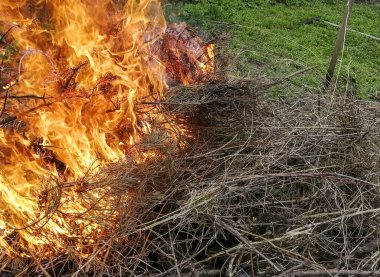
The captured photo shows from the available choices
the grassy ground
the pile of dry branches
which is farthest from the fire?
the grassy ground

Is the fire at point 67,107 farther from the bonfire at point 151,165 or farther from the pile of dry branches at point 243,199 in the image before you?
the pile of dry branches at point 243,199

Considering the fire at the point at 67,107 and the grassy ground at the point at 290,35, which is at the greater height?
the fire at the point at 67,107

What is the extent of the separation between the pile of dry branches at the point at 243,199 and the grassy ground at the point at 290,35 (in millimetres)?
1497

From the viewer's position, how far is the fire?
2.74 metres

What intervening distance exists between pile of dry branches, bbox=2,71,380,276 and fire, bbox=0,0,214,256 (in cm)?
16

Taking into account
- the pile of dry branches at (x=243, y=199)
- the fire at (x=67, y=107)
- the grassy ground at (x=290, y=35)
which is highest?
the fire at (x=67, y=107)

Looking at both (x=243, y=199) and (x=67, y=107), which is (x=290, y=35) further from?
(x=67, y=107)

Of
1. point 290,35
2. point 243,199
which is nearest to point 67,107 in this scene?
point 243,199

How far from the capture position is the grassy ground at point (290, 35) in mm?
5676

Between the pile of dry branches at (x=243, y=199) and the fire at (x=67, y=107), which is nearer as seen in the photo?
the pile of dry branches at (x=243, y=199)

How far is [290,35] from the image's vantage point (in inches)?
280

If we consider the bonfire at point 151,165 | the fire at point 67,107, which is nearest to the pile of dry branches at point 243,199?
the bonfire at point 151,165

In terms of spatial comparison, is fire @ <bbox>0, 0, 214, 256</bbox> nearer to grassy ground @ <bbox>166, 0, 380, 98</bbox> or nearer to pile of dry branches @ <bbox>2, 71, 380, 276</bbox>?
pile of dry branches @ <bbox>2, 71, 380, 276</bbox>

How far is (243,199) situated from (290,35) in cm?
468
